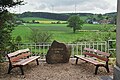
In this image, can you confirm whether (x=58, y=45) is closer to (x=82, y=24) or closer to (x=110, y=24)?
(x=82, y=24)

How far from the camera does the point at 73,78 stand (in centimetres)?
800

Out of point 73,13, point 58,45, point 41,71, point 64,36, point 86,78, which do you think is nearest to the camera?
point 86,78

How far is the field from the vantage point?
13.3m

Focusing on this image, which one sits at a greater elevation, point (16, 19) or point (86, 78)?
point (16, 19)

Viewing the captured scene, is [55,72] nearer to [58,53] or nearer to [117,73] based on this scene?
[58,53]

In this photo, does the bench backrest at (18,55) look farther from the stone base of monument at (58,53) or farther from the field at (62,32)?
the field at (62,32)

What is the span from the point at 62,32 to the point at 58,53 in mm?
3387

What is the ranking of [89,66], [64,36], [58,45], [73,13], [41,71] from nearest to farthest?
[41,71] → [89,66] → [58,45] → [64,36] → [73,13]

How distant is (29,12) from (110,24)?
16.3 feet

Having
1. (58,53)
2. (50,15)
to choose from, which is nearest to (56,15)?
(50,15)

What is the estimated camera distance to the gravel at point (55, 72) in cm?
808

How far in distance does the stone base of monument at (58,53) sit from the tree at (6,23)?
1.72 meters

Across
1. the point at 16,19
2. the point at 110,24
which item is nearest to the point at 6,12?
the point at 16,19

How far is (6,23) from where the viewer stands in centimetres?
1017
